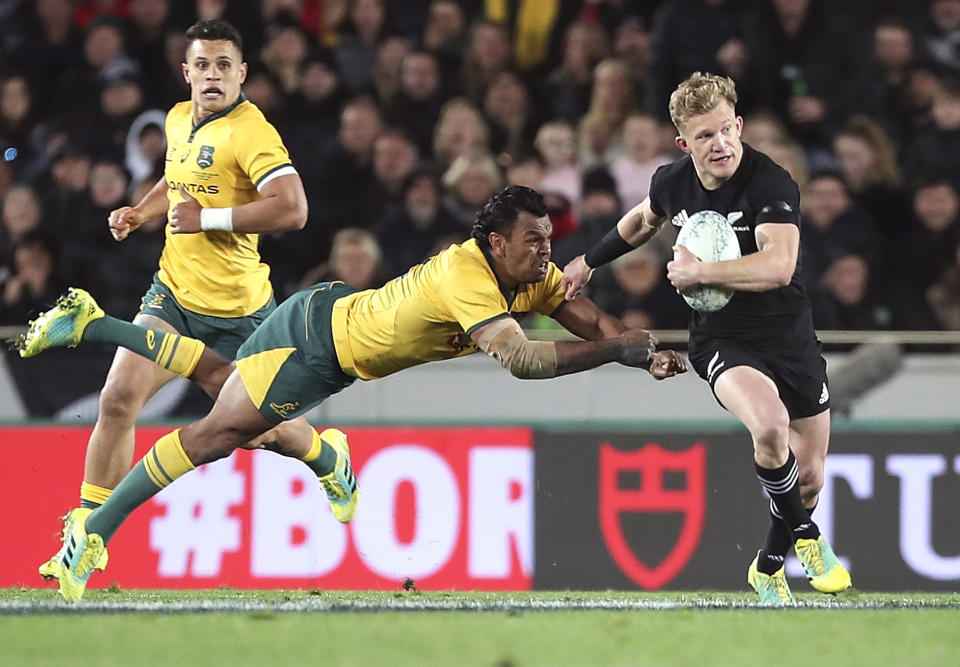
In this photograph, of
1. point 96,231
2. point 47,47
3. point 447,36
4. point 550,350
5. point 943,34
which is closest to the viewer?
point 550,350

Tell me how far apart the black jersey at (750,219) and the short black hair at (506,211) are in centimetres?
68

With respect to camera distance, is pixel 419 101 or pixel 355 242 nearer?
pixel 355 242

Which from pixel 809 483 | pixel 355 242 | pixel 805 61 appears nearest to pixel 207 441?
pixel 809 483

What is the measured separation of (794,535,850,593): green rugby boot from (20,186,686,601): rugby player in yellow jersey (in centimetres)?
105

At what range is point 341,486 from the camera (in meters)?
7.41

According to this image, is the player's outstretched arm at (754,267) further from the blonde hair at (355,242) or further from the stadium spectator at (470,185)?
the stadium spectator at (470,185)

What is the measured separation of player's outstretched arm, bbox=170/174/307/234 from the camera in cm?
679

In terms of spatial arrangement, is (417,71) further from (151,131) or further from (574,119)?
(151,131)

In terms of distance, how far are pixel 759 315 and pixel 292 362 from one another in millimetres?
1837

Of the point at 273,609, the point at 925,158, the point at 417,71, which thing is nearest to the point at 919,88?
the point at 925,158

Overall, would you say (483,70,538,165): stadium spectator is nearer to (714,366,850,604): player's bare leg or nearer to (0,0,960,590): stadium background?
(0,0,960,590): stadium background

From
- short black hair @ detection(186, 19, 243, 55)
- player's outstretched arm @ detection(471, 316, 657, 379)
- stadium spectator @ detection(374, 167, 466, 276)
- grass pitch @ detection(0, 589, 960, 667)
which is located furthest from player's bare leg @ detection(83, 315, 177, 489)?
stadium spectator @ detection(374, 167, 466, 276)

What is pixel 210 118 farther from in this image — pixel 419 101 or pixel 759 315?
pixel 419 101

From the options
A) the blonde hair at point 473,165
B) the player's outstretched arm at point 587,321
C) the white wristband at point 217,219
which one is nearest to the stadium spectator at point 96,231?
the blonde hair at point 473,165
